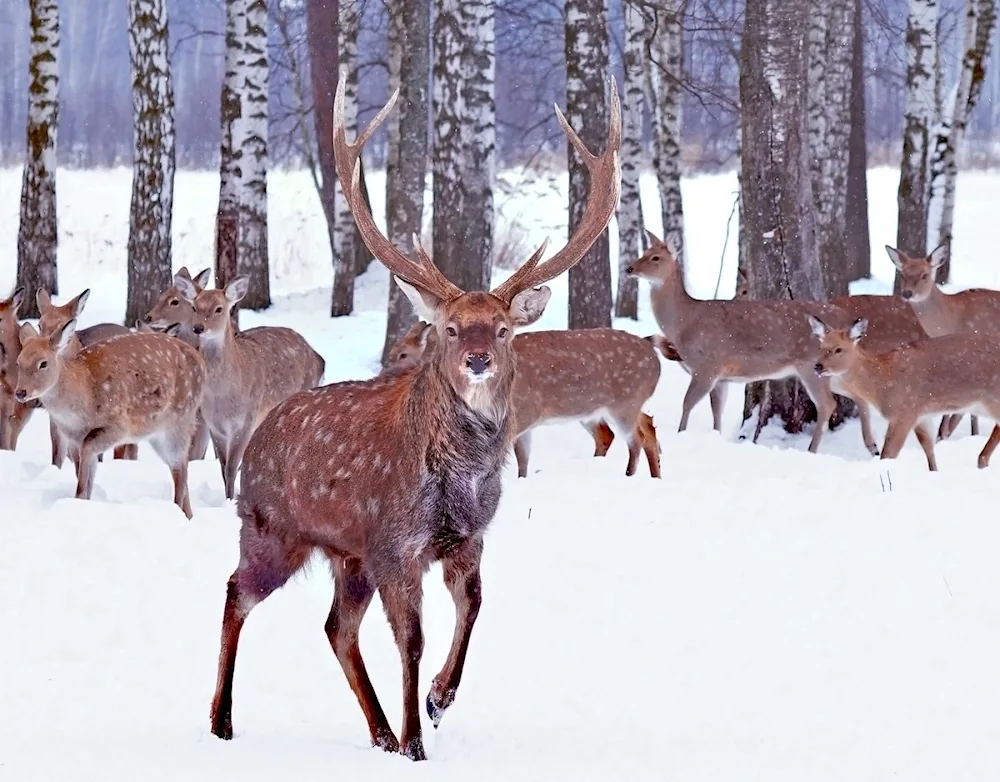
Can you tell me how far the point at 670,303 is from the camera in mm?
13688

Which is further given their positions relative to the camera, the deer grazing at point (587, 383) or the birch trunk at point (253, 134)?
the birch trunk at point (253, 134)

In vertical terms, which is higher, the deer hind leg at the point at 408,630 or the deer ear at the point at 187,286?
the deer ear at the point at 187,286

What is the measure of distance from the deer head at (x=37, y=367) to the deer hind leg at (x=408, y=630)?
4602 mm

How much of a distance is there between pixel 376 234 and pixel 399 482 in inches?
38.8

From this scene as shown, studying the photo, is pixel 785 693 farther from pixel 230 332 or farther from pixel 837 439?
pixel 837 439

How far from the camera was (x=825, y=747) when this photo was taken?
4.82 m

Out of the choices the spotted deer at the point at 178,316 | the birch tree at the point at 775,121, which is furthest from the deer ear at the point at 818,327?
the spotted deer at the point at 178,316

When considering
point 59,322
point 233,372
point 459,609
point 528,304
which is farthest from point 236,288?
point 459,609

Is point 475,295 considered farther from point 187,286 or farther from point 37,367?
point 187,286

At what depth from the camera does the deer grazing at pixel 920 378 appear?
11.2 metres

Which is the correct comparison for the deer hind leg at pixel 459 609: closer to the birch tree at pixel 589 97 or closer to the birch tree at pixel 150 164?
the birch tree at pixel 589 97

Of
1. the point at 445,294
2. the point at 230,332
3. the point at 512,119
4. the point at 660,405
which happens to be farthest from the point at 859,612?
the point at 512,119

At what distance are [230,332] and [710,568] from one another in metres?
4.64

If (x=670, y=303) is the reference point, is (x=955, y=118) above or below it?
above
